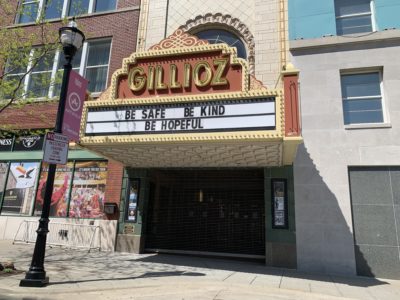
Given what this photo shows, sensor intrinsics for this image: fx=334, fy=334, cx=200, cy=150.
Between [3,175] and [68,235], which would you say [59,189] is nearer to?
[68,235]

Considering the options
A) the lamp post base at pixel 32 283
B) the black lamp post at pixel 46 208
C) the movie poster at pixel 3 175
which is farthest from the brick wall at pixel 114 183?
the lamp post base at pixel 32 283

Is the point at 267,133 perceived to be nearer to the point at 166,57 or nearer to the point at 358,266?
the point at 166,57

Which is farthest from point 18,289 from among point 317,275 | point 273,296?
point 317,275

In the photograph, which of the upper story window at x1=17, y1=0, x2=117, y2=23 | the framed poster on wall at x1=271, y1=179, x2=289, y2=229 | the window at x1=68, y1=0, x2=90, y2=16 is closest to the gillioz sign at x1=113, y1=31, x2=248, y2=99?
the framed poster on wall at x1=271, y1=179, x2=289, y2=229

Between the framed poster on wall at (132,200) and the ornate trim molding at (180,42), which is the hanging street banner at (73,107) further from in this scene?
the framed poster on wall at (132,200)

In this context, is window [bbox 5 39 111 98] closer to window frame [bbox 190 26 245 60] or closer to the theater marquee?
window frame [bbox 190 26 245 60]

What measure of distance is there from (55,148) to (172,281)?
4385 mm

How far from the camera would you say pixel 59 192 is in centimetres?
1516

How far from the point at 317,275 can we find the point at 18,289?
8.63 meters

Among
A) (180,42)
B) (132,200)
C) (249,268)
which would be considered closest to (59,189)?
Result: (132,200)

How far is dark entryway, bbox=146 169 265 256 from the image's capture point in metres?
13.7

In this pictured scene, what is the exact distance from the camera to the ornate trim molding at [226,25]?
47.5 feet

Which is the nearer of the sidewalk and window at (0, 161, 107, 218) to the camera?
the sidewalk

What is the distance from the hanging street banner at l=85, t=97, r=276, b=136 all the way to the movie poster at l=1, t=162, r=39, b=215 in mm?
6675
